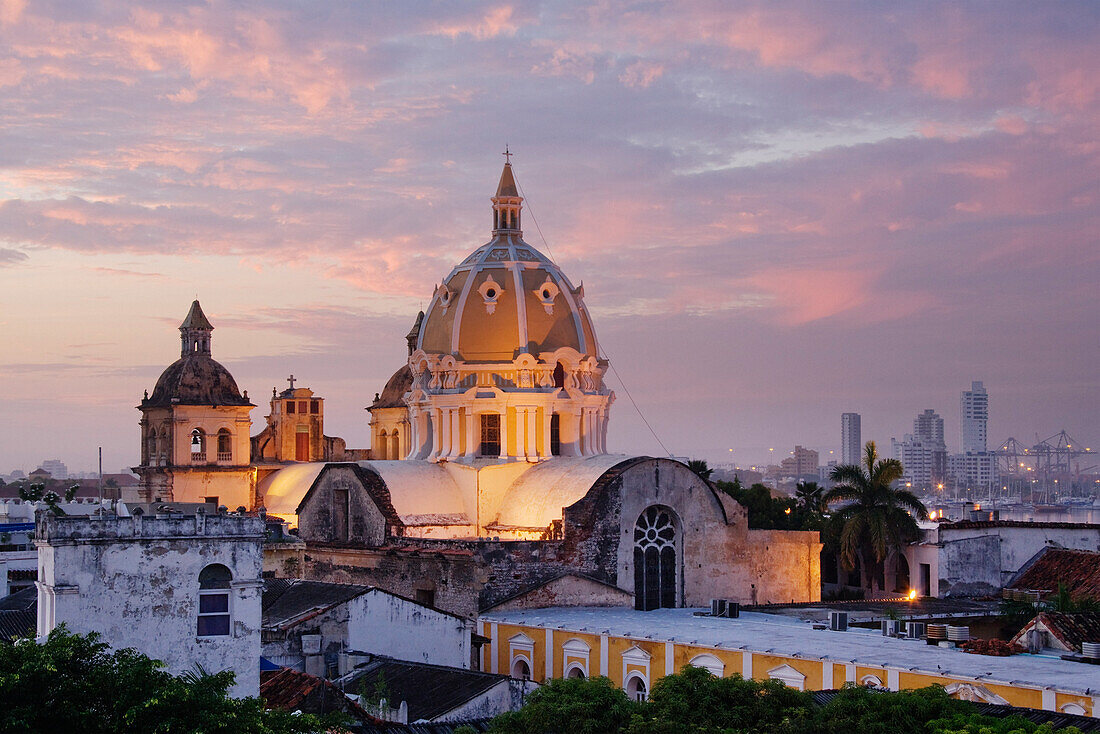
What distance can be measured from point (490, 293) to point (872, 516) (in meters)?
17.1

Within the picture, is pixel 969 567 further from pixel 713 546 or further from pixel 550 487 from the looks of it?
pixel 550 487

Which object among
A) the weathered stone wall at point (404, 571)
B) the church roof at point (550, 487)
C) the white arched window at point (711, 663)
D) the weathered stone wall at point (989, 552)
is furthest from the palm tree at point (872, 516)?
the white arched window at point (711, 663)

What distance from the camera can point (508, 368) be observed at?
59.5 m

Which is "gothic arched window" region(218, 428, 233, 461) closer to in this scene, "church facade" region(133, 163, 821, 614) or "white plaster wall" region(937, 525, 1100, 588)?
"church facade" region(133, 163, 821, 614)

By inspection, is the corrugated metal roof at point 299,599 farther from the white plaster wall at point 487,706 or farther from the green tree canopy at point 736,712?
the green tree canopy at point 736,712

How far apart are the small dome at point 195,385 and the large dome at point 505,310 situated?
17.9 metres

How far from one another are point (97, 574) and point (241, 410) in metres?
46.2

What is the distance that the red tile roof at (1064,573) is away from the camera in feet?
181

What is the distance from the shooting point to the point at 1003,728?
25.9 meters

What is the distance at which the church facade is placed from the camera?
2099 inches

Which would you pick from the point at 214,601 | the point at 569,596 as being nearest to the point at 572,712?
the point at 214,601

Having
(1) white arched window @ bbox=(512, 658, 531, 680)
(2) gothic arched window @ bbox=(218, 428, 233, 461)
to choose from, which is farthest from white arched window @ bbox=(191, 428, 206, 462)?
(1) white arched window @ bbox=(512, 658, 531, 680)

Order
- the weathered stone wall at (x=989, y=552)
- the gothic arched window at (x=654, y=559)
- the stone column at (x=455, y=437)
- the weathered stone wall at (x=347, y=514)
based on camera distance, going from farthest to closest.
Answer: the weathered stone wall at (x=989, y=552)
the stone column at (x=455, y=437)
the weathered stone wall at (x=347, y=514)
the gothic arched window at (x=654, y=559)

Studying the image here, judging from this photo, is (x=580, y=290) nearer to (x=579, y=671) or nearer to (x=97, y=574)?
(x=579, y=671)
